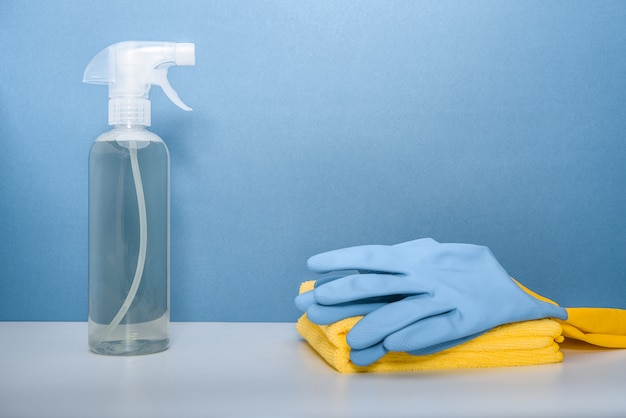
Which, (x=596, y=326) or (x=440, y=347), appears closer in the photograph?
(x=440, y=347)

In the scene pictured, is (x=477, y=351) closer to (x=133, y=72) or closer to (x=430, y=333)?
(x=430, y=333)

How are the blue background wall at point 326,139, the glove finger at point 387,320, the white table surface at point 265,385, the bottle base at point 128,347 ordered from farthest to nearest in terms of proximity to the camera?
the blue background wall at point 326,139 < the bottle base at point 128,347 < the glove finger at point 387,320 < the white table surface at point 265,385

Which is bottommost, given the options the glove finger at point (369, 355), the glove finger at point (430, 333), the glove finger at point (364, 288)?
the glove finger at point (369, 355)

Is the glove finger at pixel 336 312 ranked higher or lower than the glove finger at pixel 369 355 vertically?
higher

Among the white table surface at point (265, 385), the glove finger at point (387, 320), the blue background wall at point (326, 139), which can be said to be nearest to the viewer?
the white table surface at point (265, 385)

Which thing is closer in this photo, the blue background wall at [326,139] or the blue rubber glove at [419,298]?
the blue rubber glove at [419,298]

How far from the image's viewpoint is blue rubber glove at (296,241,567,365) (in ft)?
2.27

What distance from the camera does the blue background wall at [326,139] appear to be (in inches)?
39.1

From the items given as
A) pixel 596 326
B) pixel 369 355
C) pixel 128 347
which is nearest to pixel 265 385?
pixel 369 355

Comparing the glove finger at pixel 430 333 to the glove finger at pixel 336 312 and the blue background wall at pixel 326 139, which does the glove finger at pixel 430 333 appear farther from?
the blue background wall at pixel 326 139

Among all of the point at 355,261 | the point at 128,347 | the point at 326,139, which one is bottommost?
the point at 128,347

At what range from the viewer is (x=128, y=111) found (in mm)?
804

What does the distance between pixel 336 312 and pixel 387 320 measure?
0.06 meters

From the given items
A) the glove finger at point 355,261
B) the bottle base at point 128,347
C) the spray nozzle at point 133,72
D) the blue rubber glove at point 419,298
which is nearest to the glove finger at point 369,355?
the blue rubber glove at point 419,298
